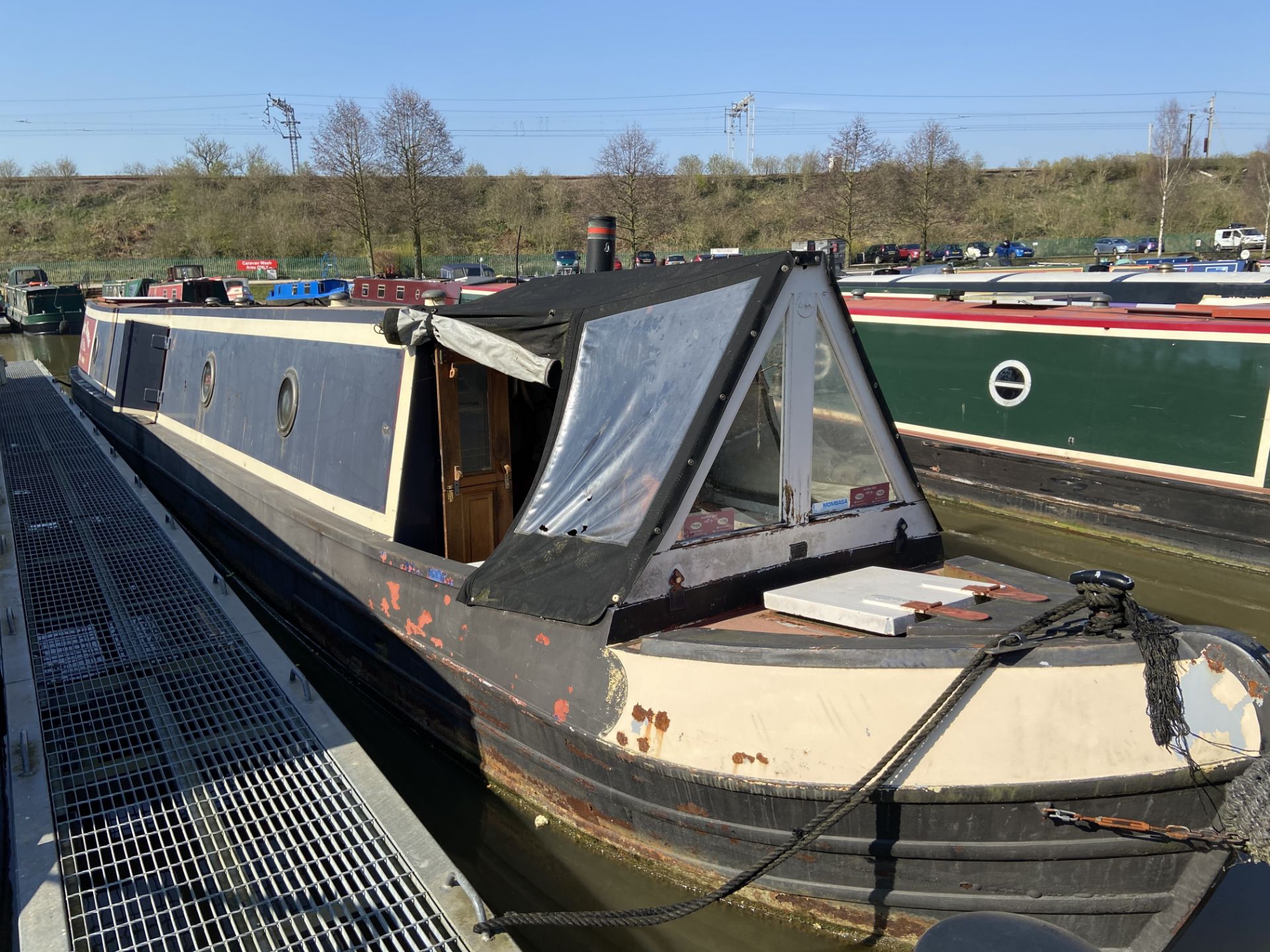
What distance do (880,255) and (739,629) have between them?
34225 millimetres

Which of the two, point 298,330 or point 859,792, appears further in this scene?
point 298,330

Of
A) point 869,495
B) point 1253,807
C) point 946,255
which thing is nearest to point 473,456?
point 869,495

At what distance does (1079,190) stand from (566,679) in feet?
190

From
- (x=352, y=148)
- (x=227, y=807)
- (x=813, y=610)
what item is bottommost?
(x=227, y=807)

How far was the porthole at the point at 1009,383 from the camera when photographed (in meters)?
10.4

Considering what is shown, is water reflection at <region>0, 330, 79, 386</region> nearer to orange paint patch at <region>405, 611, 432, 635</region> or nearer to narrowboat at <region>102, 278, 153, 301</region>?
narrowboat at <region>102, 278, 153, 301</region>

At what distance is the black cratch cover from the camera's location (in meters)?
4.18

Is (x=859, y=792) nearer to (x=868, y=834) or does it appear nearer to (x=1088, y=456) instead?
(x=868, y=834)

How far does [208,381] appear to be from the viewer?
9.25 meters

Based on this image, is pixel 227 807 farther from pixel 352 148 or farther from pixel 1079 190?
pixel 1079 190

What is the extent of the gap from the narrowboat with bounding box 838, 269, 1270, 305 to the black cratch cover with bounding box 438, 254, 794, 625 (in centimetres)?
938

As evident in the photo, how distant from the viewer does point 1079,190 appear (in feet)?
174

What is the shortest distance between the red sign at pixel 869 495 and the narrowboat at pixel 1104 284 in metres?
8.43

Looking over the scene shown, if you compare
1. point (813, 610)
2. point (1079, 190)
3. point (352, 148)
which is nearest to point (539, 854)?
point (813, 610)
